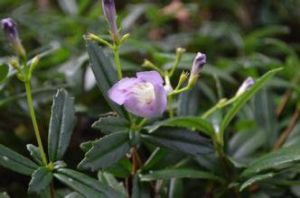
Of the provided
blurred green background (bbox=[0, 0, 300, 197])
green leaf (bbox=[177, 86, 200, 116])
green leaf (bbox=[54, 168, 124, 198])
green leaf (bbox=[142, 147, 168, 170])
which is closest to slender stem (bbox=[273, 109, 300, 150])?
blurred green background (bbox=[0, 0, 300, 197])

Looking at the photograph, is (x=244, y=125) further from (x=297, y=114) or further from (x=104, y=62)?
(x=104, y=62)

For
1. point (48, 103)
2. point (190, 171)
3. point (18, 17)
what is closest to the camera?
point (190, 171)

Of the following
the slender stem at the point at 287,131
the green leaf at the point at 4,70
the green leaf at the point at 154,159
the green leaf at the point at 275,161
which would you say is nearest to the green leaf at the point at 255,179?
the green leaf at the point at 275,161

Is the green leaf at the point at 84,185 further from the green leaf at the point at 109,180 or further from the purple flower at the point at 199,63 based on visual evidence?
the purple flower at the point at 199,63

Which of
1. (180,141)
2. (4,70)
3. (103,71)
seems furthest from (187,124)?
(4,70)

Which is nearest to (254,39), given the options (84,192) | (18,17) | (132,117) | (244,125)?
(244,125)

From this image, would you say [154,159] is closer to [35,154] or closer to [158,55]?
[35,154]
